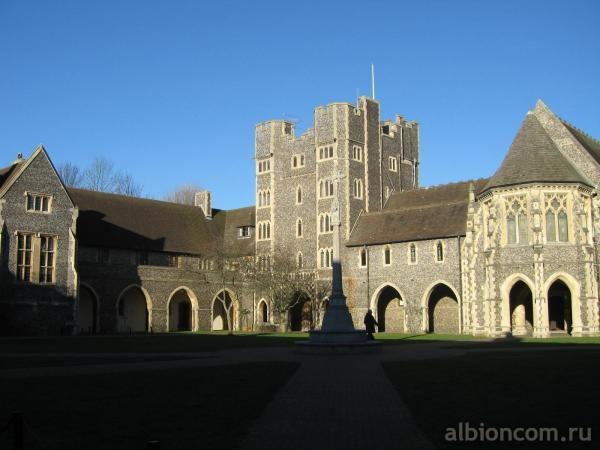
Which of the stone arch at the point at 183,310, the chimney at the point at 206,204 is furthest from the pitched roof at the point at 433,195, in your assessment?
the stone arch at the point at 183,310

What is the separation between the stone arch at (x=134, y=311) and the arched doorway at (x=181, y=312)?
8.23 ft

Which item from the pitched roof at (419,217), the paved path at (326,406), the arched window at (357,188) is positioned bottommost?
the paved path at (326,406)

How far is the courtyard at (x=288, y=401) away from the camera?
9479 mm

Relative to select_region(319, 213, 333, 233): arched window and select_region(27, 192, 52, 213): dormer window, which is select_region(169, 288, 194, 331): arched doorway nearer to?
select_region(319, 213, 333, 233): arched window

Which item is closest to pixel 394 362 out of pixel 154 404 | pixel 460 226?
pixel 154 404

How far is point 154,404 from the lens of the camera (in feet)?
40.5

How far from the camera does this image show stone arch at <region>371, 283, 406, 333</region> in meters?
51.6

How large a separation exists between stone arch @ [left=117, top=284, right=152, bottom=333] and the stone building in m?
0.10

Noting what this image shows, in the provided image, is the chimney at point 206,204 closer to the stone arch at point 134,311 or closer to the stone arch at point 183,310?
the stone arch at point 183,310

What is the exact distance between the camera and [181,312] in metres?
58.7

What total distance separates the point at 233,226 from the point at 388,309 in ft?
60.0

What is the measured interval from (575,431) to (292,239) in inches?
1937

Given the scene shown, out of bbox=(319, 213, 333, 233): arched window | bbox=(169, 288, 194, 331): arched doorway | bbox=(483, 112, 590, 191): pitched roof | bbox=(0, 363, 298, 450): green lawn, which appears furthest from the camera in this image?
bbox=(169, 288, 194, 331): arched doorway

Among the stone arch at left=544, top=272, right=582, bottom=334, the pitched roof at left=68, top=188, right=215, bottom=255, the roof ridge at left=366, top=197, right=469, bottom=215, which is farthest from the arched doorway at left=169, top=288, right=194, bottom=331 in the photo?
the stone arch at left=544, top=272, right=582, bottom=334
